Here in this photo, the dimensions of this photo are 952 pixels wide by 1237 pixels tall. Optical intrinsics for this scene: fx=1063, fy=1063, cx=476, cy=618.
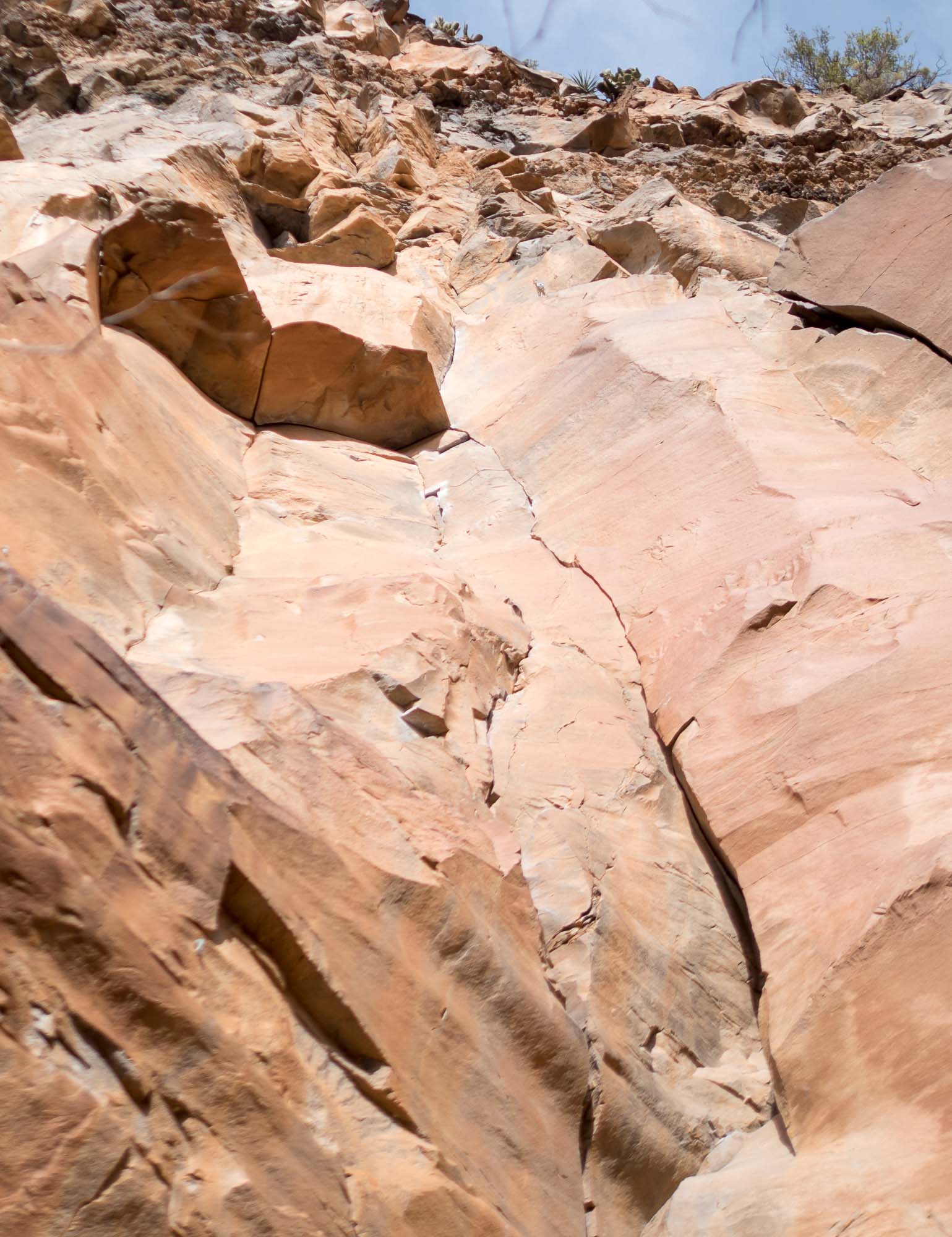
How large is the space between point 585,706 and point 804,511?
1.21 m

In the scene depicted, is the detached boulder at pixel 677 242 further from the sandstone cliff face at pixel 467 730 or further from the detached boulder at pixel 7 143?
the detached boulder at pixel 7 143

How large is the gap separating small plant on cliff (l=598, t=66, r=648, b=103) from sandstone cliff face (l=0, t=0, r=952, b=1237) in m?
8.04

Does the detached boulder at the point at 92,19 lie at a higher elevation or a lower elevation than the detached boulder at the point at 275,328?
higher

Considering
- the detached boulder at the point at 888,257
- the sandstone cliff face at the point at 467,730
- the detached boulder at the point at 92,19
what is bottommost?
the sandstone cliff face at the point at 467,730

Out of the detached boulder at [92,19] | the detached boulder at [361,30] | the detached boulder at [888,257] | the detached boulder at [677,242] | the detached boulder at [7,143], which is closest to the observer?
the detached boulder at [888,257]

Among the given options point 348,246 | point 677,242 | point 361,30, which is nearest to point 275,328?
point 348,246

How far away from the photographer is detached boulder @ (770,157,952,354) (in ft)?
17.9

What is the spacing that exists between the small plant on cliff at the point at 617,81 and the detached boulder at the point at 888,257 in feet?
28.6

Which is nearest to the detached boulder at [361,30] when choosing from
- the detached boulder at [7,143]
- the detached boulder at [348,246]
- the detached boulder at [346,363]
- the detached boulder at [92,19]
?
the detached boulder at [92,19]

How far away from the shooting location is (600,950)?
299 cm

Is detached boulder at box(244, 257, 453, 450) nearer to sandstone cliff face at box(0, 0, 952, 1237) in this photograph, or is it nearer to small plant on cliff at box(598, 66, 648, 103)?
sandstone cliff face at box(0, 0, 952, 1237)

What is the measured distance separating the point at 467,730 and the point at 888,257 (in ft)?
13.0

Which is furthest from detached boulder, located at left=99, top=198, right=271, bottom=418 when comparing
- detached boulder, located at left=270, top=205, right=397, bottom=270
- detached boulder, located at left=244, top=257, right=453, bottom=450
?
detached boulder, located at left=270, top=205, right=397, bottom=270

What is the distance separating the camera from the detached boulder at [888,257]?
5.46 metres
